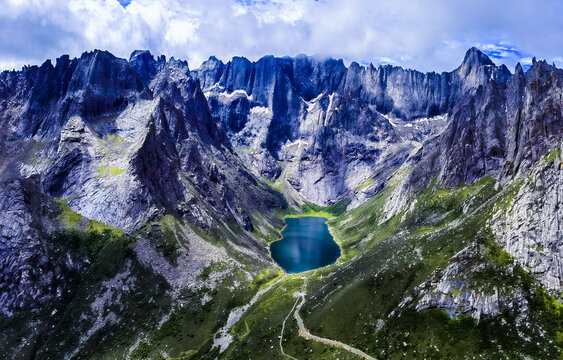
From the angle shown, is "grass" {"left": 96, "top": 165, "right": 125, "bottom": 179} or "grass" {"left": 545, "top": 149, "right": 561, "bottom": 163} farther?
"grass" {"left": 96, "top": 165, "right": 125, "bottom": 179}

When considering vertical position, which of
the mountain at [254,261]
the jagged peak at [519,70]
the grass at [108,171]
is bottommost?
the mountain at [254,261]

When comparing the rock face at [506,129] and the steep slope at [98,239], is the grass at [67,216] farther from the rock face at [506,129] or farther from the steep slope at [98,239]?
the rock face at [506,129]

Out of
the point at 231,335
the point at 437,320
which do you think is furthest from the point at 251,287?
the point at 437,320

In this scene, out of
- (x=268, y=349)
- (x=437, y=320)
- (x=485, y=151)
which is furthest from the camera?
(x=485, y=151)

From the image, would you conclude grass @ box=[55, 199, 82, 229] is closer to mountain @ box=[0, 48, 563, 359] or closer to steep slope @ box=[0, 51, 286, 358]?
steep slope @ box=[0, 51, 286, 358]

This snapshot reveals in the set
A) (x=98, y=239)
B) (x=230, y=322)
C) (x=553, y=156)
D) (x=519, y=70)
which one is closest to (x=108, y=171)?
(x=98, y=239)

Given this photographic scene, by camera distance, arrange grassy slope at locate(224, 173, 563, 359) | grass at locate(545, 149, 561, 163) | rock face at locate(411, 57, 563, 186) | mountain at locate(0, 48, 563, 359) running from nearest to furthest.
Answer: grassy slope at locate(224, 173, 563, 359), mountain at locate(0, 48, 563, 359), grass at locate(545, 149, 561, 163), rock face at locate(411, 57, 563, 186)

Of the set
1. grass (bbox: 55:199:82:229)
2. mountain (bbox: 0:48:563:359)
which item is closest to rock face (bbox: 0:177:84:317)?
mountain (bbox: 0:48:563:359)

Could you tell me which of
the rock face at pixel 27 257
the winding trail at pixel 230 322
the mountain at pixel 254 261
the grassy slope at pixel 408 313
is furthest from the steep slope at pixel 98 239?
the grassy slope at pixel 408 313

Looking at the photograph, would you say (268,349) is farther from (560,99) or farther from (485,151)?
(485,151)

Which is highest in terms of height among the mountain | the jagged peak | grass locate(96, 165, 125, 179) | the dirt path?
the jagged peak

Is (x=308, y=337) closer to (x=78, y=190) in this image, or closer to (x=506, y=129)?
(x=78, y=190)
